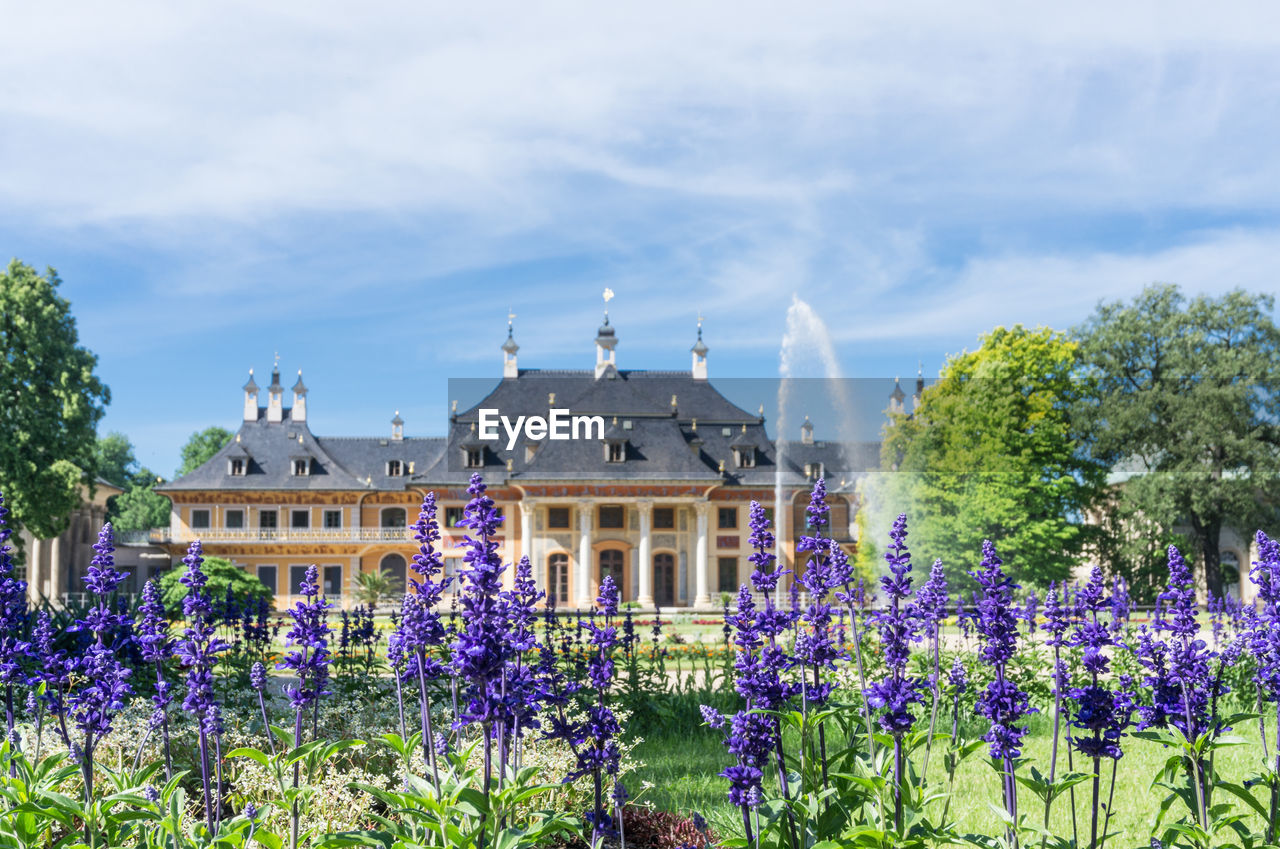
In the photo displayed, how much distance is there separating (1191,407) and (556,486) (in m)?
25.1

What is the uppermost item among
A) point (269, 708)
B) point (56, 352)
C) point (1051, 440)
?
point (56, 352)

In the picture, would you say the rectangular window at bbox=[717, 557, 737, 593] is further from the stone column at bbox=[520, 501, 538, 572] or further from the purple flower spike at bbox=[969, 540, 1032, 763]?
the purple flower spike at bbox=[969, 540, 1032, 763]

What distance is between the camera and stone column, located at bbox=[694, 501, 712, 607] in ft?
148

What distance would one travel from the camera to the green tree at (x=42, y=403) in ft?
107

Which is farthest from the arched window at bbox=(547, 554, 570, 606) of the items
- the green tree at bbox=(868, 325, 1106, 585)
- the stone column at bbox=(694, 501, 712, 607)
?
the green tree at bbox=(868, 325, 1106, 585)

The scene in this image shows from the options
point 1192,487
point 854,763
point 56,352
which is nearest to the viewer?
point 854,763

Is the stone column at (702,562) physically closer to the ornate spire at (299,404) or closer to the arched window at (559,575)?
the arched window at (559,575)

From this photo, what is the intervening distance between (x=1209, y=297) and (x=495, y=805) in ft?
136

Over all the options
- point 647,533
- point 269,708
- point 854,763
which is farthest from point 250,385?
point 854,763

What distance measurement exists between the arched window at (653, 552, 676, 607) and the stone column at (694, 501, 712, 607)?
3.89ft

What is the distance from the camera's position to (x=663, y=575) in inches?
1825

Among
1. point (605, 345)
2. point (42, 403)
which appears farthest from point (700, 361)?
point (42, 403)

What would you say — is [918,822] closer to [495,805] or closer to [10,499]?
[495,805]

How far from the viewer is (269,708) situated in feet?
30.6
